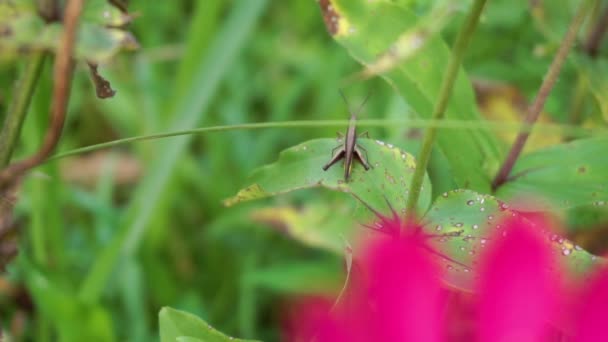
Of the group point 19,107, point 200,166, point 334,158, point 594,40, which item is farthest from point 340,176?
point 200,166

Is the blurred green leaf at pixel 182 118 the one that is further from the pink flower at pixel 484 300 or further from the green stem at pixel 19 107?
the pink flower at pixel 484 300

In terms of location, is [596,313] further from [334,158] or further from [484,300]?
[334,158]

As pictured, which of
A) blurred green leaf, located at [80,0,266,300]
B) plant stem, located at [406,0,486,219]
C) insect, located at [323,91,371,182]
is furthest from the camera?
blurred green leaf, located at [80,0,266,300]

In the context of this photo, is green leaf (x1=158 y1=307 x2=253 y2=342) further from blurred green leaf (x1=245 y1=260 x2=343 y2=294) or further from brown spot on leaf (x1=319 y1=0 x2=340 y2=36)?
blurred green leaf (x1=245 y1=260 x2=343 y2=294)

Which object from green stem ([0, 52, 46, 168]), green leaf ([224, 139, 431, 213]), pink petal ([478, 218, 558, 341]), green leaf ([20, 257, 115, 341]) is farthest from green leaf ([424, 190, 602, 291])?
green leaf ([20, 257, 115, 341])

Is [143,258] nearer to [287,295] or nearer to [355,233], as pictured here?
[287,295]

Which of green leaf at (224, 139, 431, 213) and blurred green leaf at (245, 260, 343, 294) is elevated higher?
blurred green leaf at (245, 260, 343, 294)
